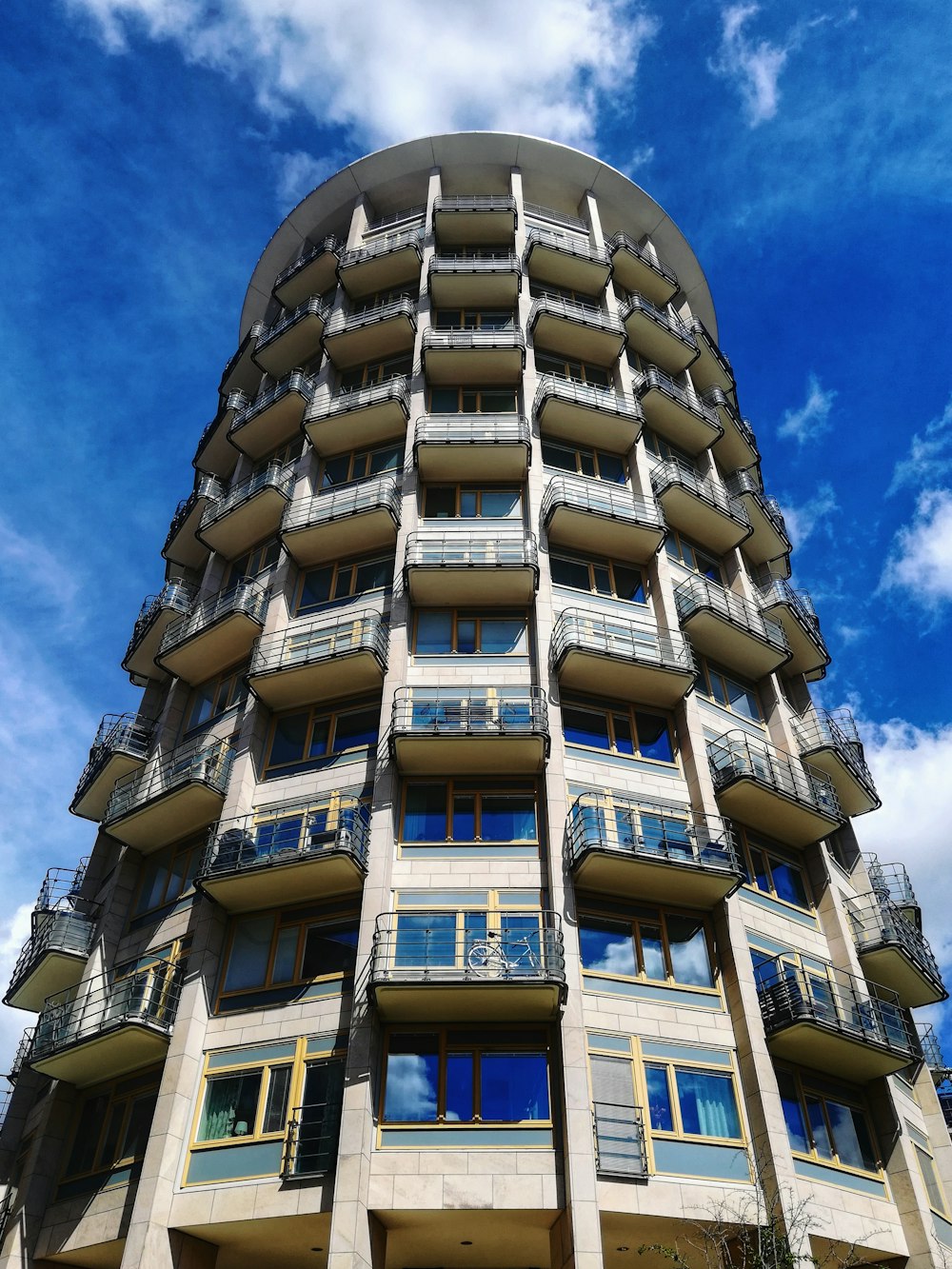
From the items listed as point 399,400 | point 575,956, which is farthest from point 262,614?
point 575,956

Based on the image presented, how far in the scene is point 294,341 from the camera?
1656 inches

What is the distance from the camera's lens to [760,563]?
137ft

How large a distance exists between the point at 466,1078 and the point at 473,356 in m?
24.3

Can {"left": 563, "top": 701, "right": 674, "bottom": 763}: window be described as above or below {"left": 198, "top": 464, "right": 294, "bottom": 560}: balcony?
below

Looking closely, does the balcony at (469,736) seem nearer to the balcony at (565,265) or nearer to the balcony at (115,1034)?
the balcony at (115,1034)

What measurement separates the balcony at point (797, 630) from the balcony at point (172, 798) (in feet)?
67.1

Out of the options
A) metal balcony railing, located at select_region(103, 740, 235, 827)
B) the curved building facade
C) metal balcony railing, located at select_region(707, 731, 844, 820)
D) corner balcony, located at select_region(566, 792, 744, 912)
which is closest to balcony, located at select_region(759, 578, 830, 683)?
the curved building facade

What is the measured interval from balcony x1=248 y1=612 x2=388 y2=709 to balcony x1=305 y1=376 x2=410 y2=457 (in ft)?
27.5

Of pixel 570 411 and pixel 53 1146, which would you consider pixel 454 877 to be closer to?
pixel 53 1146

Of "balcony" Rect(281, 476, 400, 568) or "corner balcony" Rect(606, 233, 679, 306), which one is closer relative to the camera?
"balcony" Rect(281, 476, 400, 568)

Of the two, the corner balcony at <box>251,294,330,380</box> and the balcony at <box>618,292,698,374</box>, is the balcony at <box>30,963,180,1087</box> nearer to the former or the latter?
the corner balcony at <box>251,294,330,380</box>

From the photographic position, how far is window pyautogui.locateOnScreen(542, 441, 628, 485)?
35.2 meters

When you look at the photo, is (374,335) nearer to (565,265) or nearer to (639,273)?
(565,265)

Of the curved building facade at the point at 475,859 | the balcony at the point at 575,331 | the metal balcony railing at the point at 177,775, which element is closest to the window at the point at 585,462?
the curved building facade at the point at 475,859
